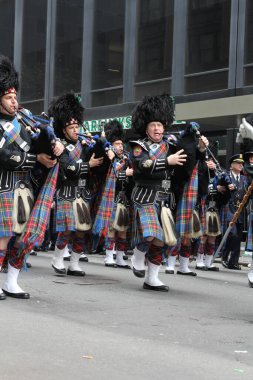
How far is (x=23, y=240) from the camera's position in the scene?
677 cm

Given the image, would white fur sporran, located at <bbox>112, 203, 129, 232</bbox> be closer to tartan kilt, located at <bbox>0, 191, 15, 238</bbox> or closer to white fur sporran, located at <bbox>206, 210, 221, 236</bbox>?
white fur sporran, located at <bbox>206, 210, 221, 236</bbox>

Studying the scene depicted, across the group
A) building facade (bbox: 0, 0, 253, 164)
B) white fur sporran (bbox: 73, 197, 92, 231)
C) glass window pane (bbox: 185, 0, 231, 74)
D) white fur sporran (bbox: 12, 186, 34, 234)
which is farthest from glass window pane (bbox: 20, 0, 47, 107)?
white fur sporran (bbox: 12, 186, 34, 234)

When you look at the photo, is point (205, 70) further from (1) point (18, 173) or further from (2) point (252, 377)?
(2) point (252, 377)

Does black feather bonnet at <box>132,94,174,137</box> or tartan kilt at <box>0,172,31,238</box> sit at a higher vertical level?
black feather bonnet at <box>132,94,174,137</box>

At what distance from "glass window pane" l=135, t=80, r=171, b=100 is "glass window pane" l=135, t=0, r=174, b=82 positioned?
190mm

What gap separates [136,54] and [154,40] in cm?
82

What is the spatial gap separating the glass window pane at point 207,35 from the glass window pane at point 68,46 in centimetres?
500

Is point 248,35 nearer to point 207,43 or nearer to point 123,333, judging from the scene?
point 207,43

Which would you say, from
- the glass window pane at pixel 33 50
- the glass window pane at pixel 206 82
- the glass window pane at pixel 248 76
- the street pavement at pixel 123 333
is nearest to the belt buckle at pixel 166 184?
the street pavement at pixel 123 333

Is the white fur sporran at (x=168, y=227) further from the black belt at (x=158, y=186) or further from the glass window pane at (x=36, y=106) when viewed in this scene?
the glass window pane at (x=36, y=106)

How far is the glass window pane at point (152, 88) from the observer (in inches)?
790

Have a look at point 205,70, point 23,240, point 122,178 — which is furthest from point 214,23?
point 23,240

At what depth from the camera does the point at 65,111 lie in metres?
8.91

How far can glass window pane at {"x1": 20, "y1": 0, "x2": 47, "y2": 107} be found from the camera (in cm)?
2502
